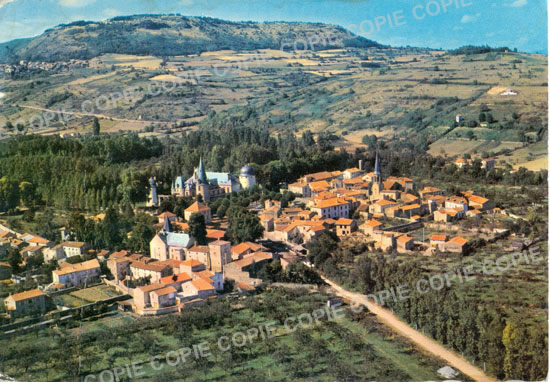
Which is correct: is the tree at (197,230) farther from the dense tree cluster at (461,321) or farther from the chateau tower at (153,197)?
the chateau tower at (153,197)

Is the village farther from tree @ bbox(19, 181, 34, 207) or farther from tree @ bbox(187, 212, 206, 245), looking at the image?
tree @ bbox(19, 181, 34, 207)

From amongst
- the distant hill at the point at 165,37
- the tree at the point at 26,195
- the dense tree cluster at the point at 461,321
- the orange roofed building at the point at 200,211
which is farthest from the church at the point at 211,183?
the distant hill at the point at 165,37

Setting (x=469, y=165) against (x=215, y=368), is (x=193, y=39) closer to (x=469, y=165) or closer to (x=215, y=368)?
(x=469, y=165)

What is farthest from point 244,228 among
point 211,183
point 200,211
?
point 211,183

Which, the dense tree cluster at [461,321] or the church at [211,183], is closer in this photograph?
the dense tree cluster at [461,321]

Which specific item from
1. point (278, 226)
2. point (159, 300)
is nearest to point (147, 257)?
point (159, 300)

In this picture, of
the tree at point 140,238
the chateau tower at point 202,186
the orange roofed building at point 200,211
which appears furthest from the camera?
the chateau tower at point 202,186
